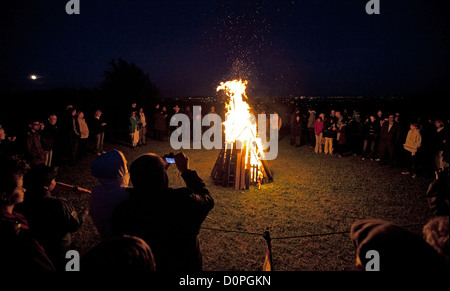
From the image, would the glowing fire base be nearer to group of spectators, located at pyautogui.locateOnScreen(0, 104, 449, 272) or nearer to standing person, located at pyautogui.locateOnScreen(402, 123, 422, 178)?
group of spectators, located at pyautogui.locateOnScreen(0, 104, 449, 272)

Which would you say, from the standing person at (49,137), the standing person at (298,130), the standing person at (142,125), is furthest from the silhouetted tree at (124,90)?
the standing person at (298,130)

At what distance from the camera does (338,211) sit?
6660mm

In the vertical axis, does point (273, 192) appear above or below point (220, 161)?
below

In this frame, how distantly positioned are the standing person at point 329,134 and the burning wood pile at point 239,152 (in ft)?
18.2

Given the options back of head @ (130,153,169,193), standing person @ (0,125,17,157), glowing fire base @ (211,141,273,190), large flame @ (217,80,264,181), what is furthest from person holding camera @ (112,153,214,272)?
standing person @ (0,125,17,157)

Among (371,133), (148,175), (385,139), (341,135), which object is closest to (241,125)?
(341,135)

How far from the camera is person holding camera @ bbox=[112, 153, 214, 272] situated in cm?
210

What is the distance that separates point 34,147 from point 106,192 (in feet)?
24.8

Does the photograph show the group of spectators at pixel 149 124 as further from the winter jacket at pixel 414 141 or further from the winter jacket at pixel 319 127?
the winter jacket at pixel 414 141

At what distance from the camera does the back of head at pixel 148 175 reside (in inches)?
84.7
